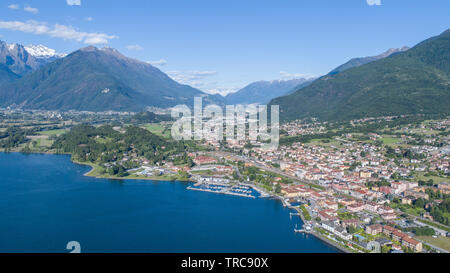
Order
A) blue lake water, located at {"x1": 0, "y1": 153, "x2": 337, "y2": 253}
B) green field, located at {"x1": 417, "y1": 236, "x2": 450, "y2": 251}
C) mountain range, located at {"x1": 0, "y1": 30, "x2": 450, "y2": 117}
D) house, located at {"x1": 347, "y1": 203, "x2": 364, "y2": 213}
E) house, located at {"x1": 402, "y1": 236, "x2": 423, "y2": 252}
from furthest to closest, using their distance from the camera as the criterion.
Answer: mountain range, located at {"x1": 0, "y1": 30, "x2": 450, "y2": 117} → house, located at {"x1": 347, "y1": 203, "x2": 364, "y2": 213} → blue lake water, located at {"x1": 0, "y1": 153, "x2": 337, "y2": 253} → green field, located at {"x1": 417, "y1": 236, "x2": 450, "y2": 251} → house, located at {"x1": 402, "y1": 236, "x2": 423, "y2": 252}

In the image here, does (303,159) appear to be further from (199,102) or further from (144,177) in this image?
(199,102)

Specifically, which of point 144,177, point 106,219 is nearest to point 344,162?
point 144,177

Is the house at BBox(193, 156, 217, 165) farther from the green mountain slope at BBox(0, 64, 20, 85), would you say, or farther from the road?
the green mountain slope at BBox(0, 64, 20, 85)

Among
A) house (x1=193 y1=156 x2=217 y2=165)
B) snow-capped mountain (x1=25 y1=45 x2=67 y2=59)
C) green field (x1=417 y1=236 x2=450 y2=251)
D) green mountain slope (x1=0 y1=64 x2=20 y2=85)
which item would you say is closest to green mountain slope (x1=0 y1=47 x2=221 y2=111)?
green mountain slope (x1=0 y1=64 x2=20 y2=85)

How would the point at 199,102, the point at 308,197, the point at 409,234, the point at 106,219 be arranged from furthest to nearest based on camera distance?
the point at 199,102 → the point at 308,197 → the point at 106,219 → the point at 409,234

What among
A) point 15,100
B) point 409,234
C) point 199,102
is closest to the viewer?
point 409,234

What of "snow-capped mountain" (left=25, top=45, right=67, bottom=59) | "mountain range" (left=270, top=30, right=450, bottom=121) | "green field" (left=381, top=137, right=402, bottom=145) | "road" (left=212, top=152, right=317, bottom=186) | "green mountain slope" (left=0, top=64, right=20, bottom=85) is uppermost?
"snow-capped mountain" (left=25, top=45, right=67, bottom=59)

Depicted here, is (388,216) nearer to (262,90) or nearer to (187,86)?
(187,86)
